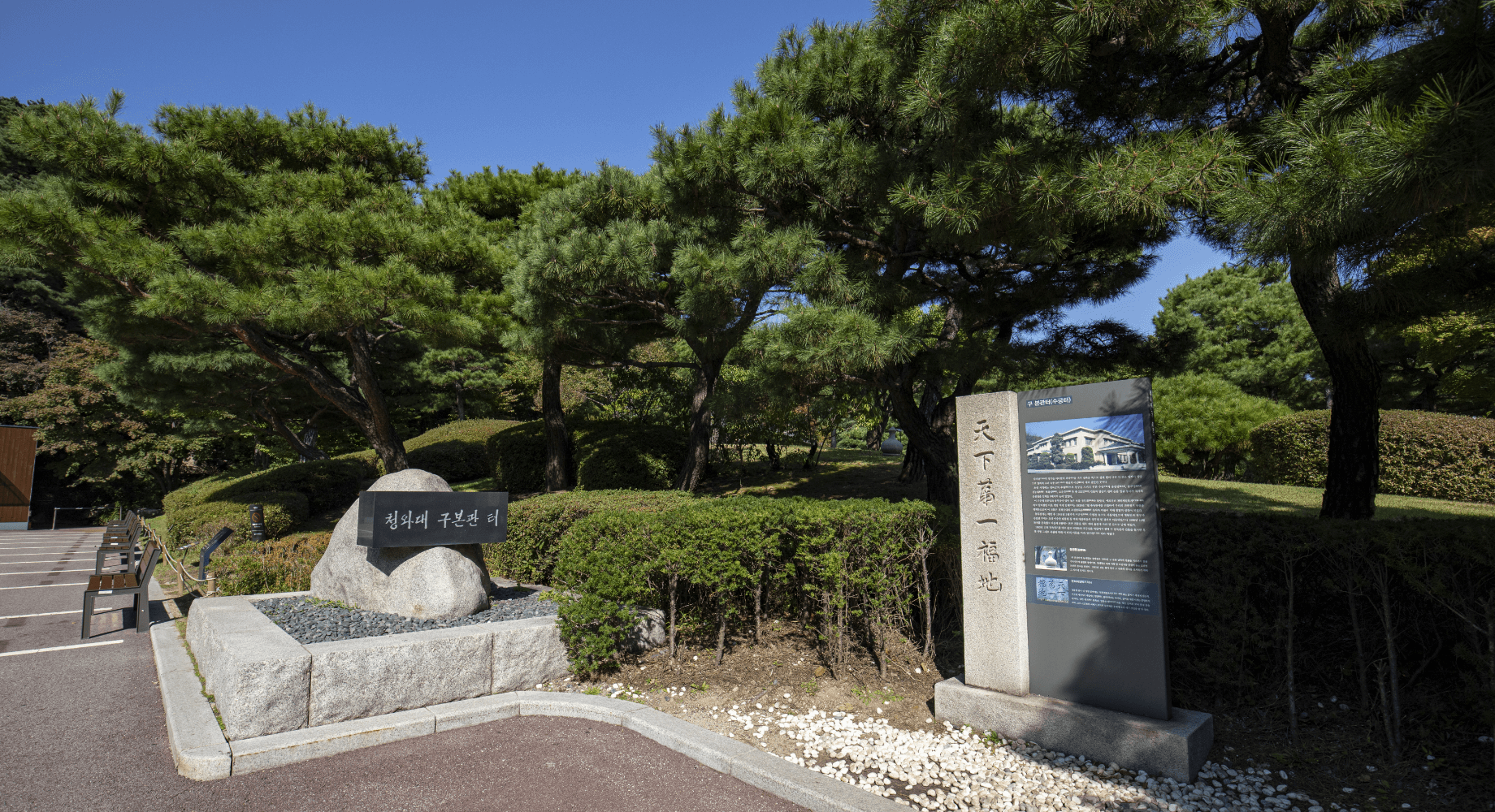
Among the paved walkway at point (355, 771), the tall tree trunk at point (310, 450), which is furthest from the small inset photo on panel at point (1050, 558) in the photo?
the tall tree trunk at point (310, 450)

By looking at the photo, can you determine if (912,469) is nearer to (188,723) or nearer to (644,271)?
(644,271)

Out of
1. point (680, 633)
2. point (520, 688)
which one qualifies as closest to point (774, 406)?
point (680, 633)

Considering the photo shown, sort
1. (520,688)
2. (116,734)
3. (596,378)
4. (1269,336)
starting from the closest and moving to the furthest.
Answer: (116,734) → (520,688) → (596,378) → (1269,336)

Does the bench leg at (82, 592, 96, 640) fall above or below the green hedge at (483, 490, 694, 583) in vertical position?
below

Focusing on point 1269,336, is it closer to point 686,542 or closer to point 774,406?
point 774,406

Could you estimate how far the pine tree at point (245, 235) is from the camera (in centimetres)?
861

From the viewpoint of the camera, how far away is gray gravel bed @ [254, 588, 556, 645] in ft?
14.3

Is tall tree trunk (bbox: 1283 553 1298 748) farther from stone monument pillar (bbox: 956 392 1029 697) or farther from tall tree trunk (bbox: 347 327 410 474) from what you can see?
tall tree trunk (bbox: 347 327 410 474)

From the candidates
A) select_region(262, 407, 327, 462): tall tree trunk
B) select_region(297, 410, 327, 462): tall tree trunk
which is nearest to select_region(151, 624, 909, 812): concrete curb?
select_region(262, 407, 327, 462): tall tree trunk

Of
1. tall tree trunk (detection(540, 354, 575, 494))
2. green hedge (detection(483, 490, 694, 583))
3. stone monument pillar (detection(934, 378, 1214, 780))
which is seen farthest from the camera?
tall tree trunk (detection(540, 354, 575, 494))

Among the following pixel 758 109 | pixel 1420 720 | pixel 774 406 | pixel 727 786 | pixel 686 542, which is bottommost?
pixel 727 786

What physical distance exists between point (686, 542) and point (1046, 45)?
11.8 ft

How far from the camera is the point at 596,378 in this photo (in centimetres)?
1888

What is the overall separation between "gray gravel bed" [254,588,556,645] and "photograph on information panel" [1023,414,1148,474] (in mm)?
3417
